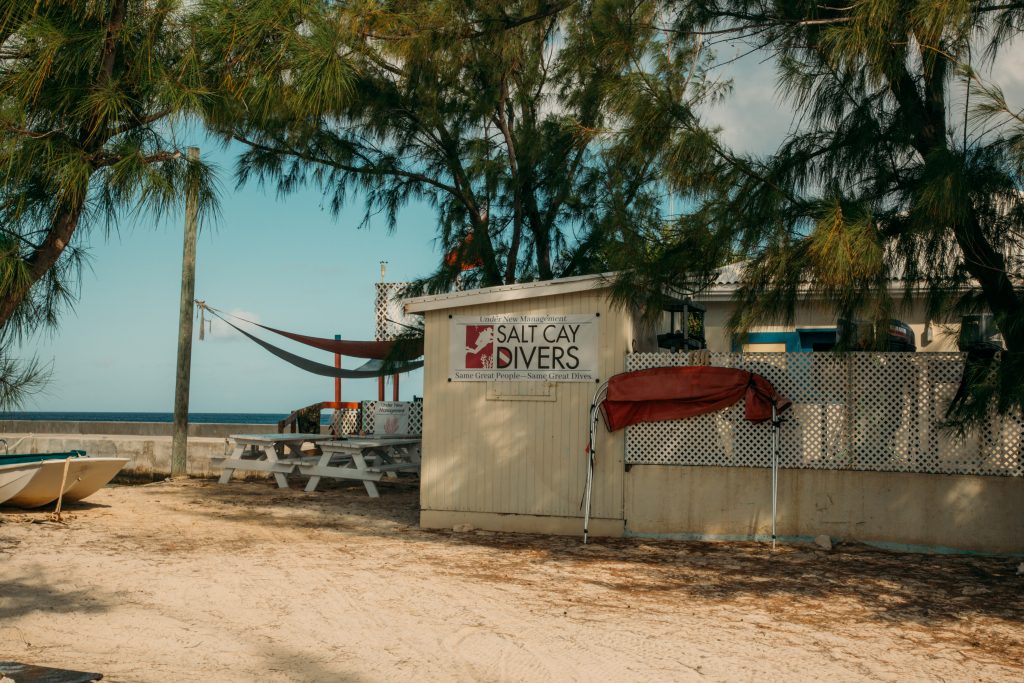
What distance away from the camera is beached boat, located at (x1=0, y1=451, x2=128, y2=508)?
9.62 m

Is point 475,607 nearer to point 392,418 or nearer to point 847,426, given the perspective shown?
point 847,426

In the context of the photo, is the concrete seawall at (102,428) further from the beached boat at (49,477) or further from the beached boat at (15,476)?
the beached boat at (15,476)

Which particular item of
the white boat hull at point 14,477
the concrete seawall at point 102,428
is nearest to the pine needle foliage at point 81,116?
the white boat hull at point 14,477

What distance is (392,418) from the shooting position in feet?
47.7

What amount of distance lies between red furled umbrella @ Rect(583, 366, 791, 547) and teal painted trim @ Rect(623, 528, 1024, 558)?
620 mm

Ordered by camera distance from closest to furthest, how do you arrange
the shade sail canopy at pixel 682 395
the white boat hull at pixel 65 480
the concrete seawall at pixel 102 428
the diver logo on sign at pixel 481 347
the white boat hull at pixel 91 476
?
the shade sail canopy at pixel 682 395 → the diver logo on sign at pixel 481 347 → the white boat hull at pixel 65 480 → the white boat hull at pixel 91 476 → the concrete seawall at pixel 102 428

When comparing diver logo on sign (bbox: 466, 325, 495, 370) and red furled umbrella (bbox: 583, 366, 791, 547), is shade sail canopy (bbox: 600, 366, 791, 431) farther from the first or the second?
diver logo on sign (bbox: 466, 325, 495, 370)

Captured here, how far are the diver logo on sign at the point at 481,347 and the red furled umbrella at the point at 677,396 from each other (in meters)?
1.06

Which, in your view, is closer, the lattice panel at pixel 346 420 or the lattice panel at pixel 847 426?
the lattice panel at pixel 847 426

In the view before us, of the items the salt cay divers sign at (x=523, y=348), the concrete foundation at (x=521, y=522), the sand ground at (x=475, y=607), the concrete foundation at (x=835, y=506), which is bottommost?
the sand ground at (x=475, y=607)

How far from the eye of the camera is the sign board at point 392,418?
14500mm

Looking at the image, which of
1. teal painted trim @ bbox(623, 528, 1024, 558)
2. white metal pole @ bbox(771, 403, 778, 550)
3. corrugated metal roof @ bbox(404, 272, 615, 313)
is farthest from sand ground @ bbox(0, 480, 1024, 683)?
corrugated metal roof @ bbox(404, 272, 615, 313)

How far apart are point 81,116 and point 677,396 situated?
Result: 17.8 ft

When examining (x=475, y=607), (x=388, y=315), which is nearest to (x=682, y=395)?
(x=475, y=607)
